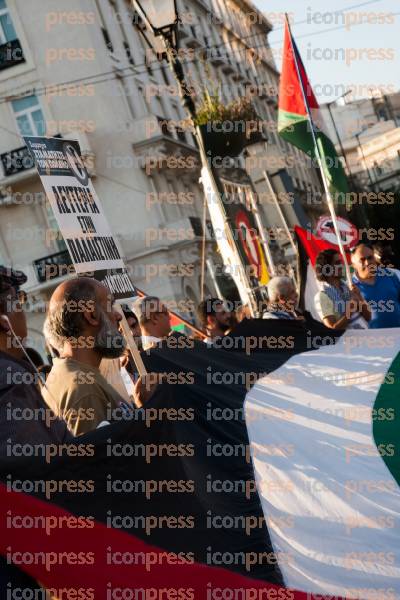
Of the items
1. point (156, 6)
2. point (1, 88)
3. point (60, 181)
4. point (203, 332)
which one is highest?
point (1, 88)

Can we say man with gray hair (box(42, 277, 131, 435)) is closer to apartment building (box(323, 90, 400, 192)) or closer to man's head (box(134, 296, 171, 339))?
man's head (box(134, 296, 171, 339))

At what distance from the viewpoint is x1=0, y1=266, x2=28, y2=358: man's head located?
158 inches

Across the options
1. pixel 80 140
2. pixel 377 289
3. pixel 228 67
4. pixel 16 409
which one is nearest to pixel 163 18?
pixel 377 289

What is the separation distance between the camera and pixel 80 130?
111 ft

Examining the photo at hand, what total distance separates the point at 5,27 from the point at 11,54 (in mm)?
1136

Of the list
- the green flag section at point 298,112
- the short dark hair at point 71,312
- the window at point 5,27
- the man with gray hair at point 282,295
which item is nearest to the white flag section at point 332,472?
the short dark hair at point 71,312

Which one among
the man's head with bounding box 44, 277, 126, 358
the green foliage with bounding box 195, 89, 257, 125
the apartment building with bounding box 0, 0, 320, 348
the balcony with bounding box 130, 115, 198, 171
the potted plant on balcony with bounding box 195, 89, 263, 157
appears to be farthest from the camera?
the balcony with bounding box 130, 115, 198, 171

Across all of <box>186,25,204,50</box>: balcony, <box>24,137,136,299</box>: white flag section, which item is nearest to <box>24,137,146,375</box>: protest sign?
<box>24,137,136,299</box>: white flag section

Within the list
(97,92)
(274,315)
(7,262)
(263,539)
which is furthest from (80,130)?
(263,539)

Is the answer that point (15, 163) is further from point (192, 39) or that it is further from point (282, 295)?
point (282, 295)

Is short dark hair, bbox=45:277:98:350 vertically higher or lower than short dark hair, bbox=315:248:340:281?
higher

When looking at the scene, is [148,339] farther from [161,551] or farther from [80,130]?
[80,130]

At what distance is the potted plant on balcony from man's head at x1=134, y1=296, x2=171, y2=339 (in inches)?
275

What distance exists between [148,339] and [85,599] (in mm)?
3425
